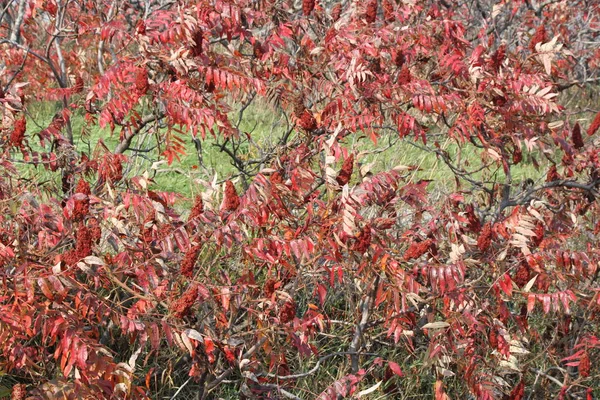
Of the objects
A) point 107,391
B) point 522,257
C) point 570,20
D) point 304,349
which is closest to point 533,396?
point 522,257

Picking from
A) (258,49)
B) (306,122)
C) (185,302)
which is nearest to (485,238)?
(306,122)

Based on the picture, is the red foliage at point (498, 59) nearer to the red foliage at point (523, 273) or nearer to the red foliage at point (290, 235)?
the red foliage at point (290, 235)

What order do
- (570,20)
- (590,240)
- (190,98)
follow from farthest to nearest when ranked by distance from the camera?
(570,20)
(590,240)
(190,98)

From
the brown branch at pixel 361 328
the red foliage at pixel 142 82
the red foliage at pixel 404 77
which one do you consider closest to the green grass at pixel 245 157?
the red foliage at pixel 404 77

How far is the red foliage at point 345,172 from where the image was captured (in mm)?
3676

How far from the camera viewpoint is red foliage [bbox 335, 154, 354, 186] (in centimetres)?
368

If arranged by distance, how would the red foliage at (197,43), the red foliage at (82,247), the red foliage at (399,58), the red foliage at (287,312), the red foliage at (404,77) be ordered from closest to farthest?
the red foliage at (82,247) < the red foliage at (287,312) < the red foliage at (197,43) < the red foliage at (404,77) < the red foliage at (399,58)

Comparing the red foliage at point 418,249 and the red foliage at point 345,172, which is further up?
the red foliage at point 345,172

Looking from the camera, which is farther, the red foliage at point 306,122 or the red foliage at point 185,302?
the red foliage at point 306,122

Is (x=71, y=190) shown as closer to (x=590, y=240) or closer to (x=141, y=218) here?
(x=141, y=218)

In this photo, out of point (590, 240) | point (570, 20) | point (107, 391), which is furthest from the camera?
point (570, 20)

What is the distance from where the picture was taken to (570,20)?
34.3ft

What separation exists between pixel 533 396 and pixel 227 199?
2241 mm

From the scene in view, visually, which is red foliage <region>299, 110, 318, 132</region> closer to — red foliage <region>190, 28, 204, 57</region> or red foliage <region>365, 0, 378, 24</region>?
red foliage <region>190, 28, 204, 57</region>
